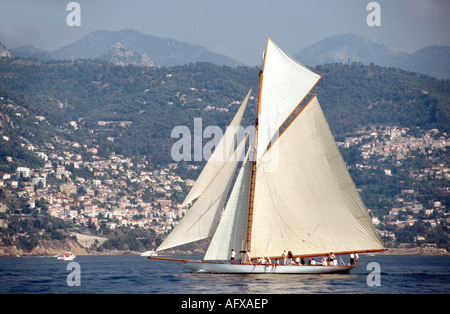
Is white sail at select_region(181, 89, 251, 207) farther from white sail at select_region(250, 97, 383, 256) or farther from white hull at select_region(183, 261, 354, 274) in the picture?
white hull at select_region(183, 261, 354, 274)

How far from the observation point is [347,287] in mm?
52719

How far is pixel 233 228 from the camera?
5853 centimetres

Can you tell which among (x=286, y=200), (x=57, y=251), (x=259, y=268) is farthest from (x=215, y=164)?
(x=57, y=251)

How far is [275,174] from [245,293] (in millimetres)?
15013

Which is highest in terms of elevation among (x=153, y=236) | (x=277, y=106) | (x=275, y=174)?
(x=277, y=106)

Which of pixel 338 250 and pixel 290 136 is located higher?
pixel 290 136

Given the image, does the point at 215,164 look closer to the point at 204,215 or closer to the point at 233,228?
the point at 204,215

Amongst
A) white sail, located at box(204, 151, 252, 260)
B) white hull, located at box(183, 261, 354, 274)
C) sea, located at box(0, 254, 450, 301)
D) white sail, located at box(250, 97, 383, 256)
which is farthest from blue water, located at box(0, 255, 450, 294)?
white sail, located at box(250, 97, 383, 256)

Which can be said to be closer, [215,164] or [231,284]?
[231,284]

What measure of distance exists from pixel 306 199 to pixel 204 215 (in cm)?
827

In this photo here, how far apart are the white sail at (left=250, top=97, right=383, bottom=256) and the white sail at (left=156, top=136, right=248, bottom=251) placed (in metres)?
2.79
